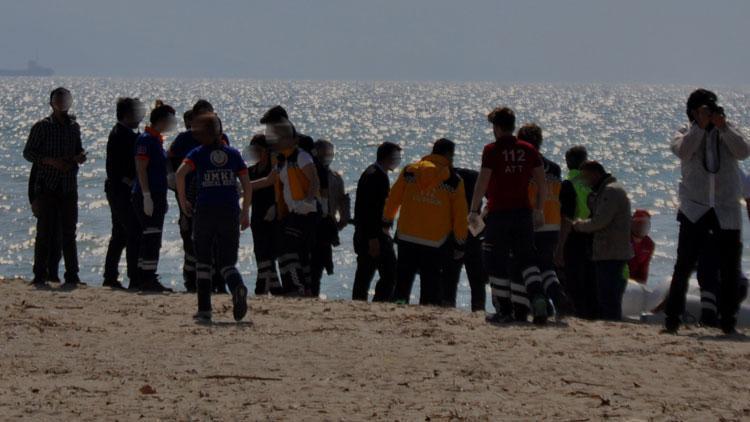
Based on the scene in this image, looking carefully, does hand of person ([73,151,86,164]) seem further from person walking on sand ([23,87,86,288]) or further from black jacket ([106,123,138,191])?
black jacket ([106,123,138,191])

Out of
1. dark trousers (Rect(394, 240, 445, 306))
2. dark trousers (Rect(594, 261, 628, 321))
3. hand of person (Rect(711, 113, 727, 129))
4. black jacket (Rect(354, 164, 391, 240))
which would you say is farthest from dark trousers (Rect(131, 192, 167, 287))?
hand of person (Rect(711, 113, 727, 129))

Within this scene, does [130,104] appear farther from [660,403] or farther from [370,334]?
[660,403]

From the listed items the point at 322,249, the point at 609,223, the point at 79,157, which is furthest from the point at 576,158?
Answer: the point at 79,157

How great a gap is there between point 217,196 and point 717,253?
365 cm

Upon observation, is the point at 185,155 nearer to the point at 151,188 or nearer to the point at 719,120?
the point at 151,188

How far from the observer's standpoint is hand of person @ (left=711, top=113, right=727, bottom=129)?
10.2m

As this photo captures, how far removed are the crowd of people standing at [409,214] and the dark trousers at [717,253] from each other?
0.01 metres

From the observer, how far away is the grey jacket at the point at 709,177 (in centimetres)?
1036

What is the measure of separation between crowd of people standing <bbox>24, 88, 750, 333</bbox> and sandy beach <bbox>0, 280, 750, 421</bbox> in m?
0.52

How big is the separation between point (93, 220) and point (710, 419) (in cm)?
3245

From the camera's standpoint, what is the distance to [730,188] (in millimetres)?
10438

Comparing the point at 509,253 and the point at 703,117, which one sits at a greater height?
the point at 703,117

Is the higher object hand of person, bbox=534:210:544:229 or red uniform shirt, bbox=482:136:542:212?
red uniform shirt, bbox=482:136:542:212

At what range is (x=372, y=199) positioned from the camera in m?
13.1
